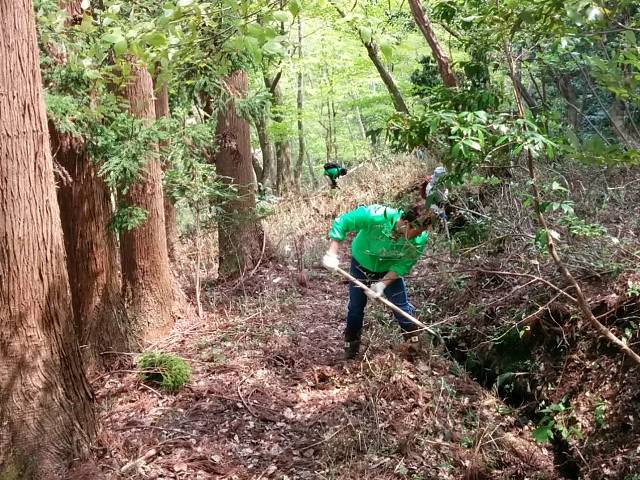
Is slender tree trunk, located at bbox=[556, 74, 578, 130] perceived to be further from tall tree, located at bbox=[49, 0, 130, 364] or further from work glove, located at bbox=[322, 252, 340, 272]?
tall tree, located at bbox=[49, 0, 130, 364]

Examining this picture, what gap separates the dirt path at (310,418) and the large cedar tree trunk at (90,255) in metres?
0.50

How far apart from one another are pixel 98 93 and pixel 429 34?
3375 mm

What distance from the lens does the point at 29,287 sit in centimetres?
339

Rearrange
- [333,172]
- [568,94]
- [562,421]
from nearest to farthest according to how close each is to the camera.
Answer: [562,421]
[568,94]
[333,172]

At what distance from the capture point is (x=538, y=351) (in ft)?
16.1

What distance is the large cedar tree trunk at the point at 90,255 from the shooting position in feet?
18.1

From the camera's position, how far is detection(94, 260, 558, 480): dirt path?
156 inches

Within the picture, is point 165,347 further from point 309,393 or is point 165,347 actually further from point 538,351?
point 538,351

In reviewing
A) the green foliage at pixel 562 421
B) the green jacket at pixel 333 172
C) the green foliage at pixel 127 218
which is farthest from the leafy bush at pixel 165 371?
the green jacket at pixel 333 172

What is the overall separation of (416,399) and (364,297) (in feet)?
3.75

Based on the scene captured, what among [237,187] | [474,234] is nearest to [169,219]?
[237,187]

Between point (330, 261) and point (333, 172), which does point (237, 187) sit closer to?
point (330, 261)

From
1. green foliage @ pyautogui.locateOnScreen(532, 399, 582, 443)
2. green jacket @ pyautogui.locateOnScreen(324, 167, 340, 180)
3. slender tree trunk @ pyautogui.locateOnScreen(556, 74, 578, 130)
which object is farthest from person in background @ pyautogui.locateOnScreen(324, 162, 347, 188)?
green foliage @ pyautogui.locateOnScreen(532, 399, 582, 443)

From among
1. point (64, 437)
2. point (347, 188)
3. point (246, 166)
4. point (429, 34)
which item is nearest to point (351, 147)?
point (347, 188)
